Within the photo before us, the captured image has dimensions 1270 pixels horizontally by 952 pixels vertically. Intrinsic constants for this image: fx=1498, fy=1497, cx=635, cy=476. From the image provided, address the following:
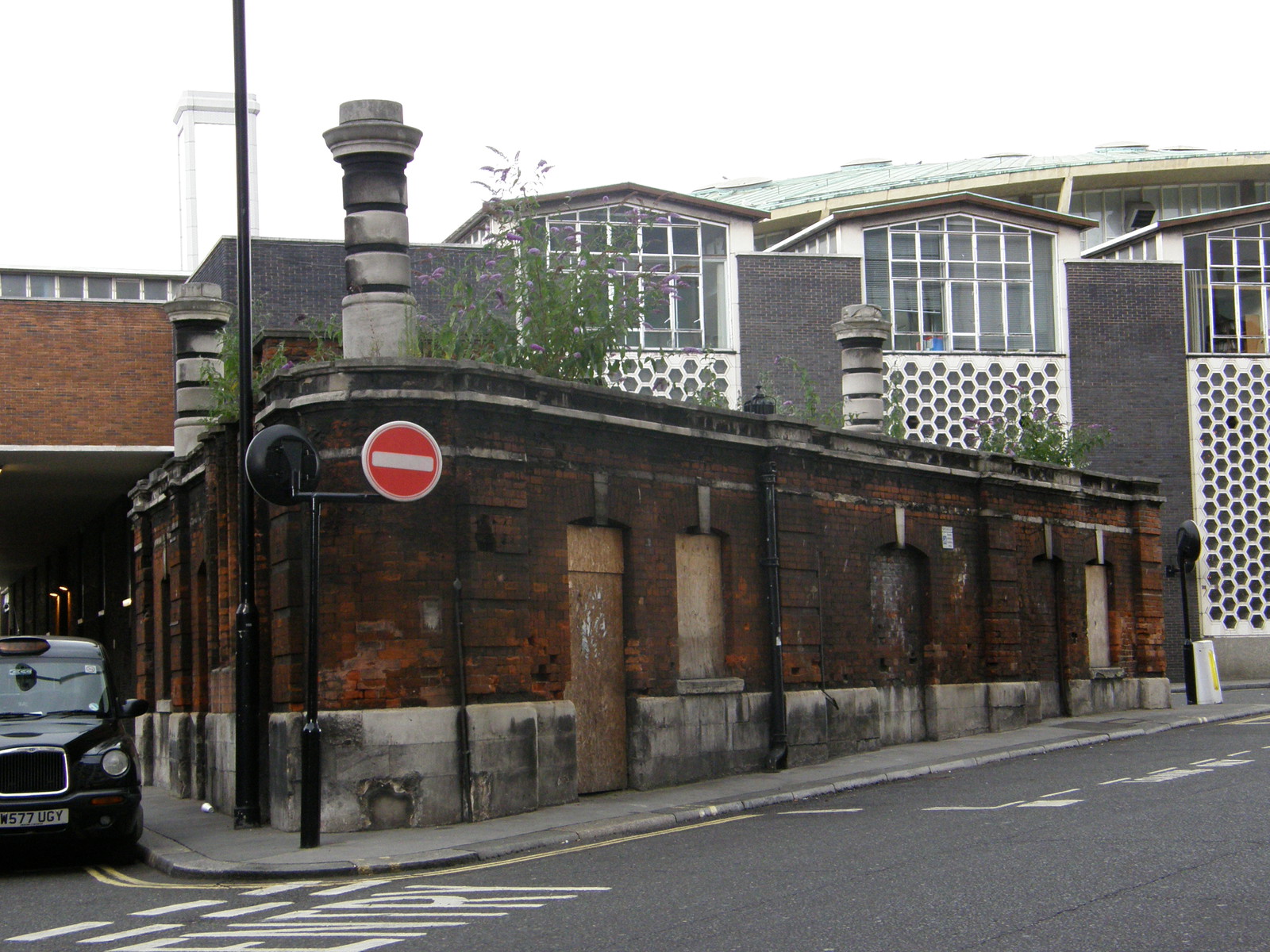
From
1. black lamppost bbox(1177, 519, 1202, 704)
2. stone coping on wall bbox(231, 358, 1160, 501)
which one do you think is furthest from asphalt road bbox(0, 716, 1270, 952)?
black lamppost bbox(1177, 519, 1202, 704)

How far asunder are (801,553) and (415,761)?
6597mm

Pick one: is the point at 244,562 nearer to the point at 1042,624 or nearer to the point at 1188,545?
the point at 1042,624

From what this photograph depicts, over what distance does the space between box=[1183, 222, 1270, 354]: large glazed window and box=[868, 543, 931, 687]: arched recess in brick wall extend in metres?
24.4

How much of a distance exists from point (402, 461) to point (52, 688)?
12.8 feet

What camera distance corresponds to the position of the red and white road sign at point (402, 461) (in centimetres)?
1238

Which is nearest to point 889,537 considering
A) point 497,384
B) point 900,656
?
point 900,656

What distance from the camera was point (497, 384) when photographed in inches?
543

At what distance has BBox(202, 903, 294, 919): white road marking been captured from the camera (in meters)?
9.23

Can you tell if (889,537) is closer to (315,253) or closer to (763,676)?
(763,676)

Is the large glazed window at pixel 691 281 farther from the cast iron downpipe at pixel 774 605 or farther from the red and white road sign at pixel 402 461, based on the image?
the red and white road sign at pixel 402 461

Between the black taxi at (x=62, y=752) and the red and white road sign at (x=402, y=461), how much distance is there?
312 cm

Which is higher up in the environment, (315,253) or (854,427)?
(315,253)

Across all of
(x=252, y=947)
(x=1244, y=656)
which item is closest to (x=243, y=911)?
(x=252, y=947)

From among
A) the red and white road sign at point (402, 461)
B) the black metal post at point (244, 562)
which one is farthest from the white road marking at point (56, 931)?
the black metal post at point (244, 562)
